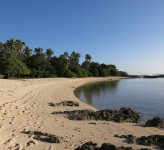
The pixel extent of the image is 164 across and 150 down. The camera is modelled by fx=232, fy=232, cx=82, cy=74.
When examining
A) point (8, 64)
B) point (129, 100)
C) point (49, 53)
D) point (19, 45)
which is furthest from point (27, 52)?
point (129, 100)

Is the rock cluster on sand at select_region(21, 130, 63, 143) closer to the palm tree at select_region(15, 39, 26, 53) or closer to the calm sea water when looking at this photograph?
the calm sea water

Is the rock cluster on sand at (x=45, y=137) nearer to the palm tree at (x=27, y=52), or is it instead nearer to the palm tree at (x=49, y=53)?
the palm tree at (x=27, y=52)

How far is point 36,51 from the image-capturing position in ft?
341

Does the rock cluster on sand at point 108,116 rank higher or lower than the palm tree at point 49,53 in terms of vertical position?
lower

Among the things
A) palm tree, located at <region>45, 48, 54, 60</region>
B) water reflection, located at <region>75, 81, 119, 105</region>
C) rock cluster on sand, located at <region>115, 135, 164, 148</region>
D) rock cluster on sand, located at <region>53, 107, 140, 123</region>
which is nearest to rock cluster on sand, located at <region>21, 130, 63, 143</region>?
rock cluster on sand, located at <region>115, 135, 164, 148</region>

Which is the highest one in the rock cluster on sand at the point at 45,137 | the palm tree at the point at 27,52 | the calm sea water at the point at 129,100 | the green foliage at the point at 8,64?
the palm tree at the point at 27,52

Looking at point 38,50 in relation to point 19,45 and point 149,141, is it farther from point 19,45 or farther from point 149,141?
point 149,141

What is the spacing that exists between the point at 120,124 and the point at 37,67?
275 feet

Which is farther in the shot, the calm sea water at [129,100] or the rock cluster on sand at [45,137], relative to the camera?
the calm sea water at [129,100]

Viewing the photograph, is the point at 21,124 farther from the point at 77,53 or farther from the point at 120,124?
the point at 77,53

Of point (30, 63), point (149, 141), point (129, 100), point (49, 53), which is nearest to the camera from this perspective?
point (149, 141)

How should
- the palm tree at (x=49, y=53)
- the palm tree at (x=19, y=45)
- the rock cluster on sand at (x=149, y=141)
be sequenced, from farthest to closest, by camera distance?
1. the palm tree at (x=49, y=53)
2. the palm tree at (x=19, y=45)
3. the rock cluster on sand at (x=149, y=141)

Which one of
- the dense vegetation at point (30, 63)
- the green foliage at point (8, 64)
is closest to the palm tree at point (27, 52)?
the dense vegetation at point (30, 63)

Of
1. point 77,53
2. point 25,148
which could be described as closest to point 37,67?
point 77,53
